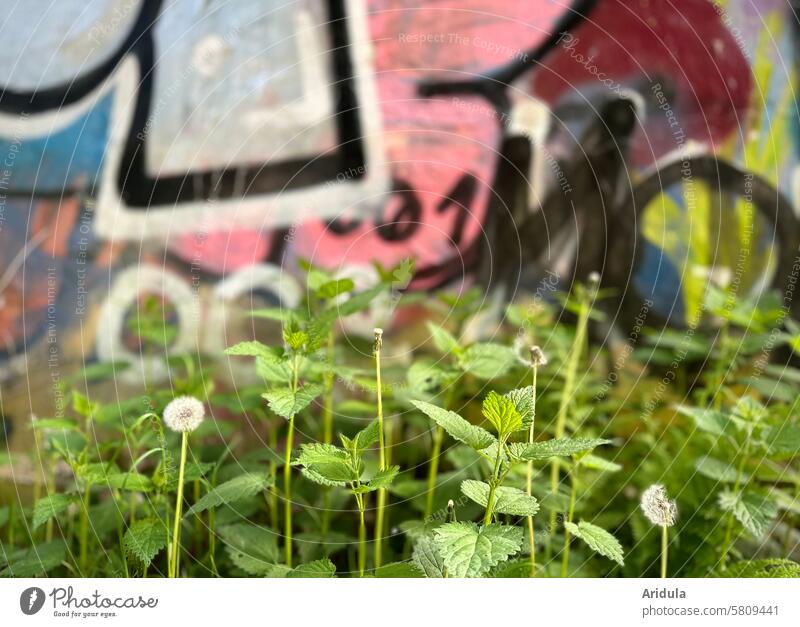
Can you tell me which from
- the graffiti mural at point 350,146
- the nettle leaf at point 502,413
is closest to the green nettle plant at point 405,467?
the nettle leaf at point 502,413

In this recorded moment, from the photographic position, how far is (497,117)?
1844 mm

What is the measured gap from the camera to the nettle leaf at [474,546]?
2.63 ft

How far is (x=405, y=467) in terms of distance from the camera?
1520 millimetres

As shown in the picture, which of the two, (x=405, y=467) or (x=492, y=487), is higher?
(x=492, y=487)

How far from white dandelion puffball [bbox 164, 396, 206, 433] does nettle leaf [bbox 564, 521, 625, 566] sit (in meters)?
0.47

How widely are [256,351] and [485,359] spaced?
345mm

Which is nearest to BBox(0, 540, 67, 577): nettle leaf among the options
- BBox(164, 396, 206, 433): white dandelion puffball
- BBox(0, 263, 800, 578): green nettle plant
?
BBox(0, 263, 800, 578): green nettle plant

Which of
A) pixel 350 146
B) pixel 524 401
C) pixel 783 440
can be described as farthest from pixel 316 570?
pixel 350 146

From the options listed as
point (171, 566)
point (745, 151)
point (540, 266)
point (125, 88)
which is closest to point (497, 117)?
point (540, 266)

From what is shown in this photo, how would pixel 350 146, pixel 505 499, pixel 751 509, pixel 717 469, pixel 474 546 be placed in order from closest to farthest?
pixel 474 546 → pixel 505 499 → pixel 751 509 → pixel 717 469 → pixel 350 146

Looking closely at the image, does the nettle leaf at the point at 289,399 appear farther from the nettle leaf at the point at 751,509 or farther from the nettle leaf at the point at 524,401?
the nettle leaf at the point at 751,509

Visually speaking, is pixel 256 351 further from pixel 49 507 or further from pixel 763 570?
pixel 763 570
